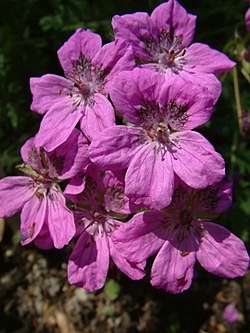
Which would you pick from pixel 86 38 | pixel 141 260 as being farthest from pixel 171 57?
pixel 141 260

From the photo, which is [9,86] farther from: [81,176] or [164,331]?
[164,331]

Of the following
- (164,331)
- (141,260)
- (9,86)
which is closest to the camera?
(141,260)

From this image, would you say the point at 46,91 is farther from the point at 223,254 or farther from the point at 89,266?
the point at 223,254

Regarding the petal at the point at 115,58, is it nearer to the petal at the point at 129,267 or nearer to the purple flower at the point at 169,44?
the purple flower at the point at 169,44

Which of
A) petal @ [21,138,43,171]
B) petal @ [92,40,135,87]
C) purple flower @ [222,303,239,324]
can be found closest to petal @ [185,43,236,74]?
petal @ [92,40,135,87]

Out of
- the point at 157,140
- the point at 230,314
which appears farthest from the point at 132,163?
the point at 230,314

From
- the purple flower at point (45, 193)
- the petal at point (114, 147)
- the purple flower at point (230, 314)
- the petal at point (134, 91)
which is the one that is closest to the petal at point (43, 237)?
the purple flower at point (45, 193)
